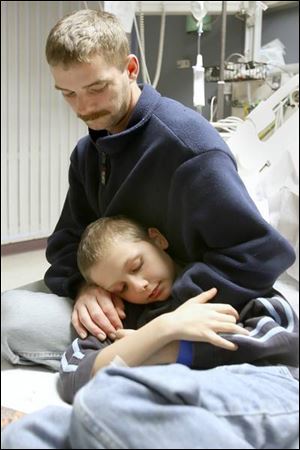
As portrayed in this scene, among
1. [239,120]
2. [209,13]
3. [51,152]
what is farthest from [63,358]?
[209,13]

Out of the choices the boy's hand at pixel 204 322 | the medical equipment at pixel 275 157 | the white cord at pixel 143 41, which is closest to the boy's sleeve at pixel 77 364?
the boy's hand at pixel 204 322

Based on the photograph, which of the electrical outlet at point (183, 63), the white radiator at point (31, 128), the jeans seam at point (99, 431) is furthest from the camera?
the electrical outlet at point (183, 63)

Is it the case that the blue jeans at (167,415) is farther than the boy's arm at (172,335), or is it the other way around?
the boy's arm at (172,335)

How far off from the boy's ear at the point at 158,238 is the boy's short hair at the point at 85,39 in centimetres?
21

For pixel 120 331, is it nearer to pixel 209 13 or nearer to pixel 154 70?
pixel 154 70

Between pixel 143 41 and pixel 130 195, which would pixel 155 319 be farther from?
pixel 143 41

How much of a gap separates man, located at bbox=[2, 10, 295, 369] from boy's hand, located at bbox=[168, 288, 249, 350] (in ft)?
0.11

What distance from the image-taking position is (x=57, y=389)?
1.79 ft

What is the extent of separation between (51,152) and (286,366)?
359mm

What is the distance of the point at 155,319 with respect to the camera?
0.59 metres

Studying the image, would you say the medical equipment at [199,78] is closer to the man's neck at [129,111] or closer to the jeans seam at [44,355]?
the man's neck at [129,111]

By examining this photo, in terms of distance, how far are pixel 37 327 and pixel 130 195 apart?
225 millimetres

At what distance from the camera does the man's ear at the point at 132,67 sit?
648 millimetres

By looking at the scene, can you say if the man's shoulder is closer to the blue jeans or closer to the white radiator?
the white radiator
